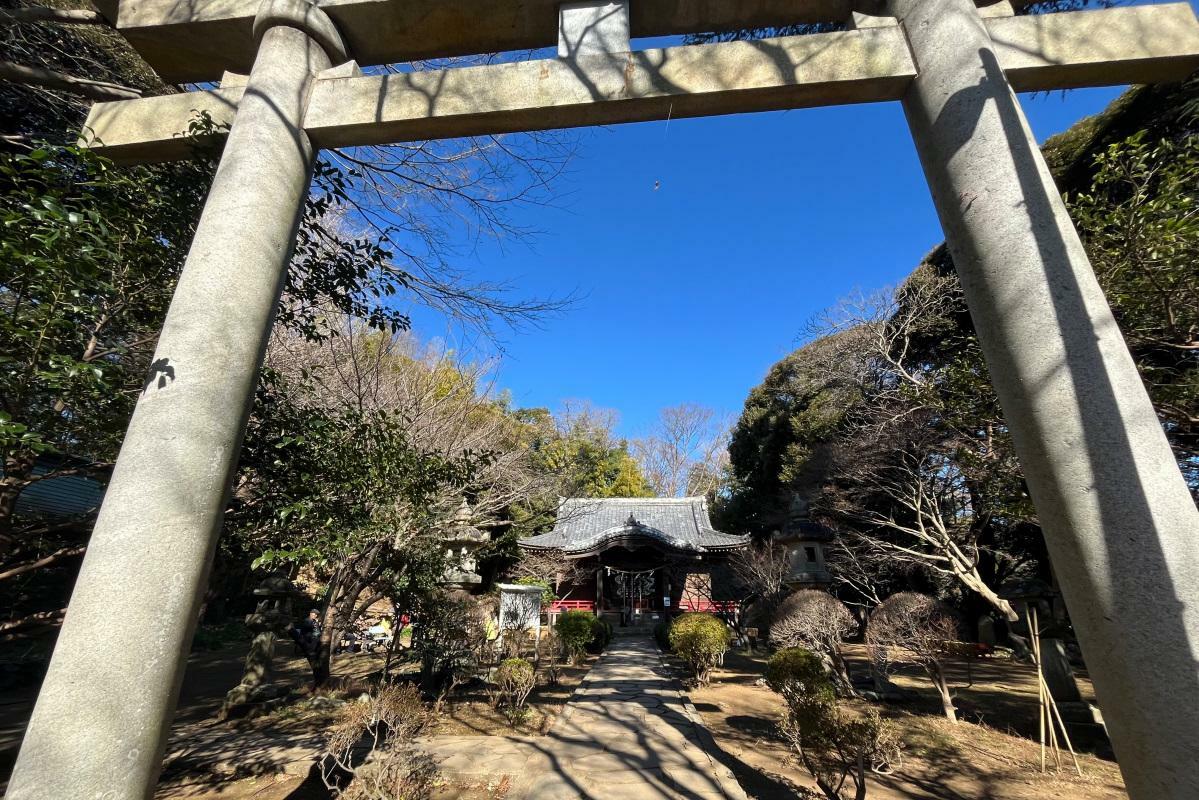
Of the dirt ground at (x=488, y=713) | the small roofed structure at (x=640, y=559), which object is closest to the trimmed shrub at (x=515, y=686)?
the dirt ground at (x=488, y=713)

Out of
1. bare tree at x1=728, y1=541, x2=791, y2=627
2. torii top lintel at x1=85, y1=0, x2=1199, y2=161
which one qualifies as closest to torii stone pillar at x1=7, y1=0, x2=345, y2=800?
torii top lintel at x1=85, y1=0, x2=1199, y2=161

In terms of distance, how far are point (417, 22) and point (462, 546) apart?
664 cm

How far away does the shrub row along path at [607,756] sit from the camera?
143 inches

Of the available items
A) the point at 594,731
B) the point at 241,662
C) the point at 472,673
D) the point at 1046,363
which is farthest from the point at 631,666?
the point at 1046,363

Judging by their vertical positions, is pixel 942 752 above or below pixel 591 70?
below

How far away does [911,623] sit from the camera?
21.0 ft

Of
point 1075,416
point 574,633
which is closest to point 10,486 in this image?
point 1075,416

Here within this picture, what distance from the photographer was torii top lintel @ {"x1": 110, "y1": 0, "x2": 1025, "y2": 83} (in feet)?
7.99

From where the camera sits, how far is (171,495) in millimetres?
1562

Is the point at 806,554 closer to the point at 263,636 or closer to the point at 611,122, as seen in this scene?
the point at 263,636

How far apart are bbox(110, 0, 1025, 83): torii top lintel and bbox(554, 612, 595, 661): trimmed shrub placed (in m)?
10.1

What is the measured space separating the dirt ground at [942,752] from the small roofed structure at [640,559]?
27.0 feet

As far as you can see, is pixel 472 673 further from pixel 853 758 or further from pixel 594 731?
pixel 853 758

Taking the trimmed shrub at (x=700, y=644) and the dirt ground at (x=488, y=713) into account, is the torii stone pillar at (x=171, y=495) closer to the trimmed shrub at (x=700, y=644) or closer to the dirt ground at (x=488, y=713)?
the dirt ground at (x=488, y=713)
